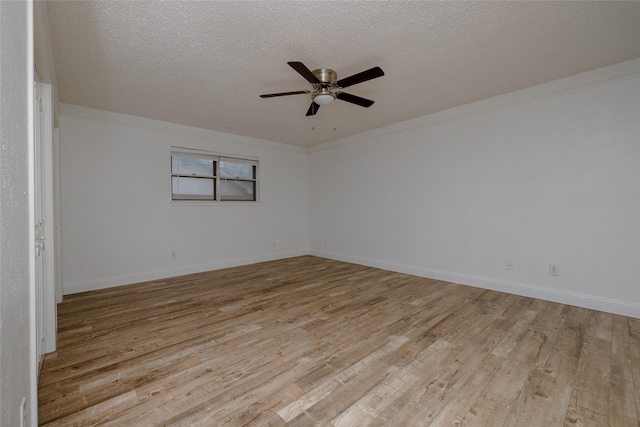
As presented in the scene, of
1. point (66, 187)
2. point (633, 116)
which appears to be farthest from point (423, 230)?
point (66, 187)

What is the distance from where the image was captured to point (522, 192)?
334 centimetres

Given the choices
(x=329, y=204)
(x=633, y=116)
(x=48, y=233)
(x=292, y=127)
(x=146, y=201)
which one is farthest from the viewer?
(x=329, y=204)

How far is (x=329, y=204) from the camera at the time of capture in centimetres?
578

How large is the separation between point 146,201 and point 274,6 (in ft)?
11.3

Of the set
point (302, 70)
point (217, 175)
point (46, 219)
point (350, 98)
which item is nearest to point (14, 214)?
point (46, 219)

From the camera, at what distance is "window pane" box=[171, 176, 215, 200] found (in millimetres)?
4465

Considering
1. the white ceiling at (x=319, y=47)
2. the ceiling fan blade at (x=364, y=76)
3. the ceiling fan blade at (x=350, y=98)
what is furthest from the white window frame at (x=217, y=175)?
the ceiling fan blade at (x=364, y=76)

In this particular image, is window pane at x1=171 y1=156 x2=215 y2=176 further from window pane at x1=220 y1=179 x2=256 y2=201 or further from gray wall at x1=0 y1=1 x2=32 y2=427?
gray wall at x1=0 y1=1 x2=32 y2=427

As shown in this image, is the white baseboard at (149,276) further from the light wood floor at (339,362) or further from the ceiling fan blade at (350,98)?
the ceiling fan blade at (350,98)

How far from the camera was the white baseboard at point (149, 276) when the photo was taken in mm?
3543

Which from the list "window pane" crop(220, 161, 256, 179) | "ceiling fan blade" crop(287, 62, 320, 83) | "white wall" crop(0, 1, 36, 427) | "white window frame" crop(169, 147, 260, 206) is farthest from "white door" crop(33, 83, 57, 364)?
"window pane" crop(220, 161, 256, 179)

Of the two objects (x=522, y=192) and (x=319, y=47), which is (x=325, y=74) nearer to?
(x=319, y=47)

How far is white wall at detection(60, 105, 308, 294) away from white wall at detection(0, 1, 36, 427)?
10.6ft

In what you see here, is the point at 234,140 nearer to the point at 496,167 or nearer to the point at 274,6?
the point at 274,6
